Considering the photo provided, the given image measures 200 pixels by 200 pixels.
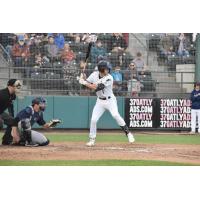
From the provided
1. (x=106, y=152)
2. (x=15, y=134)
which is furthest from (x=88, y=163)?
(x=15, y=134)

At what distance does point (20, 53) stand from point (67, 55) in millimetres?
1041

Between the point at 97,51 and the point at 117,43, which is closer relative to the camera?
the point at 117,43

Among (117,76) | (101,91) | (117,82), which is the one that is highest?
(117,76)

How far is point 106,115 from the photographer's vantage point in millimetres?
13180

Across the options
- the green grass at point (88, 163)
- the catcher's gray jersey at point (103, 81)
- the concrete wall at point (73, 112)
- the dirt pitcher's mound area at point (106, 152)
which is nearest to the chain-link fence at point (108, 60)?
the concrete wall at point (73, 112)

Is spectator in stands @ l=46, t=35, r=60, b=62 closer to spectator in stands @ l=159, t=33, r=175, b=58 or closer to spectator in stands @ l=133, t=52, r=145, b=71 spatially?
spectator in stands @ l=133, t=52, r=145, b=71

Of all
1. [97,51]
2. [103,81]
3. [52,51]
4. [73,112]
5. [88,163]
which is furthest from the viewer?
[73,112]

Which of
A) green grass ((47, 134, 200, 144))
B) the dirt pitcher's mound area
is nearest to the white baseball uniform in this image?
the dirt pitcher's mound area

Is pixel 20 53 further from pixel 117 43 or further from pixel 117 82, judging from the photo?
pixel 117 82

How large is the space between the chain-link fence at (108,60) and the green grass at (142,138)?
1.34 metres

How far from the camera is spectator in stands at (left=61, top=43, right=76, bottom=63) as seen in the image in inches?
479

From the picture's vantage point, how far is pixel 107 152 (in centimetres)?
928

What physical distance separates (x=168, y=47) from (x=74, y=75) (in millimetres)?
2184

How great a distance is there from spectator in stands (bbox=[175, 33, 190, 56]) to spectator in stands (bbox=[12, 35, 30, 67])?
329cm
